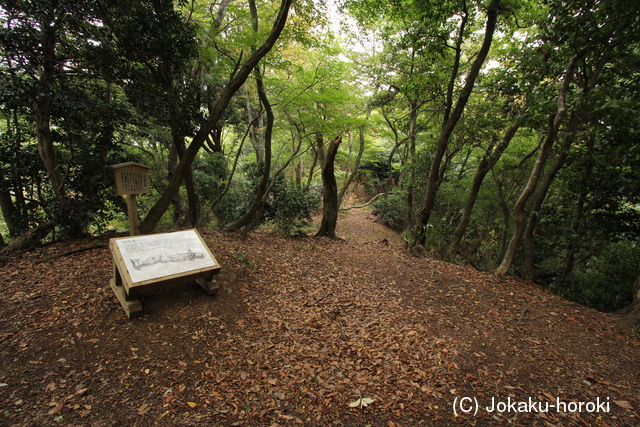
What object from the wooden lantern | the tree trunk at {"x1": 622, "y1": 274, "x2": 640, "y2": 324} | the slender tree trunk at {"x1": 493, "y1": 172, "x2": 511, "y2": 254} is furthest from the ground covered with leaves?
the slender tree trunk at {"x1": 493, "y1": 172, "x2": 511, "y2": 254}

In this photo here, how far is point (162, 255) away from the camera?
342 cm

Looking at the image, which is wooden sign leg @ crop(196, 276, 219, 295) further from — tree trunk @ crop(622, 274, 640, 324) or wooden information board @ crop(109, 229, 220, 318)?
tree trunk @ crop(622, 274, 640, 324)

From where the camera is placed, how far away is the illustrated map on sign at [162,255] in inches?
125

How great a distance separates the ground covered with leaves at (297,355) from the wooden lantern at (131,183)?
91 centimetres

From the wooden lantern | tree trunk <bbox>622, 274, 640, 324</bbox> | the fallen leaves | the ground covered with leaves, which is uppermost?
the wooden lantern

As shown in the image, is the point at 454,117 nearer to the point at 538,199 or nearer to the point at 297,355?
the point at 538,199

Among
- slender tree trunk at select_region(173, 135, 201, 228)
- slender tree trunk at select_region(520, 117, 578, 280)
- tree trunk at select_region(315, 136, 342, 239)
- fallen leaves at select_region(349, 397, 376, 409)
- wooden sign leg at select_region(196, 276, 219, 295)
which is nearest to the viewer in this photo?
fallen leaves at select_region(349, 397, 376, 409)

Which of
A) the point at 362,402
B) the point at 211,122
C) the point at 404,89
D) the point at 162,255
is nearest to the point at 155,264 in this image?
the point at 162,255

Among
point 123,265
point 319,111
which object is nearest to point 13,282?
point 123,265

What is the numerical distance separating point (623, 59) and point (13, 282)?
1015 centimetres

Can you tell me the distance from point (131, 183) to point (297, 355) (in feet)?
12.1

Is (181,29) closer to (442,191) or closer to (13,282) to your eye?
(13,282)

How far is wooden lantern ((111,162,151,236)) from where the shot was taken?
4.18 meters

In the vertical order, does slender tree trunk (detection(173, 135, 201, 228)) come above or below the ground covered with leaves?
above
